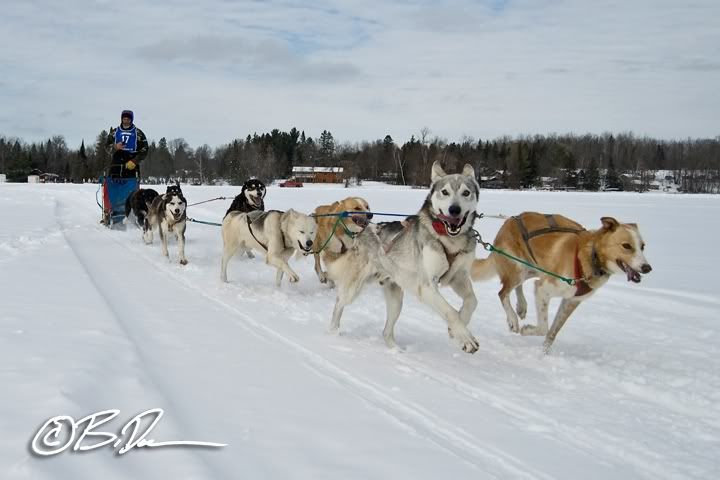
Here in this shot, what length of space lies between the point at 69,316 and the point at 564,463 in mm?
3506

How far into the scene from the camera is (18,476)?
1817 mm

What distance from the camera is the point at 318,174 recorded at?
81500mm

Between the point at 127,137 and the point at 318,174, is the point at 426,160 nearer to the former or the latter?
the point at 318,174

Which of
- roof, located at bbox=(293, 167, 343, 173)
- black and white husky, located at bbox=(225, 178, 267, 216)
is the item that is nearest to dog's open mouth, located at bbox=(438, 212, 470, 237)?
black and white husky, located at bbox=(225, 178, 267, 216)

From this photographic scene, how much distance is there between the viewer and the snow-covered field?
7.79 feet

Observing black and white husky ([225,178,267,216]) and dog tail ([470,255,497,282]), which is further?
black and white husky ([225,178,267,216])

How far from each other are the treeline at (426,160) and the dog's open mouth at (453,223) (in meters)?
46.0

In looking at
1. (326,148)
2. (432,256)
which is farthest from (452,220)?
(326,148)

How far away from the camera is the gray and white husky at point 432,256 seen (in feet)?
13.6

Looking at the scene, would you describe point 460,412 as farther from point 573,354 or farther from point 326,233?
point 326,233

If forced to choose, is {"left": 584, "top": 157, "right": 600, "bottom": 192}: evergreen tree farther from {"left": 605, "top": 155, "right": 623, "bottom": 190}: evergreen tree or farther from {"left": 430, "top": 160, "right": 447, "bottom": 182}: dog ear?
{"left": 430, "top": 160, "right": 447, "bottom": 182}: dog ear

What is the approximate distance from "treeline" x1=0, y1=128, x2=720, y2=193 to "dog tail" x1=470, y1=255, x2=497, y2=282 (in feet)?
146

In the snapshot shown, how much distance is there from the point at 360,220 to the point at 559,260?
2.72 metres
